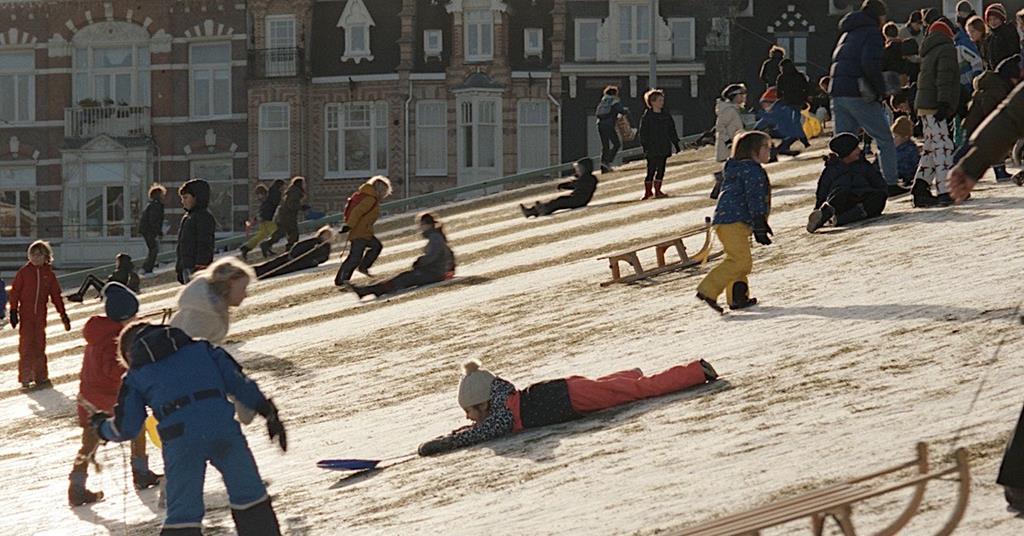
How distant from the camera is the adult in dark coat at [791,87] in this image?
1102 inches

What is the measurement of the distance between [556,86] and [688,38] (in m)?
4.00

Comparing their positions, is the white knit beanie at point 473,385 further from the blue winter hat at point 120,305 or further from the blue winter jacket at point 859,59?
the blue winter jacket at point 859,59

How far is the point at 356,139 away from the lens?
167 ft

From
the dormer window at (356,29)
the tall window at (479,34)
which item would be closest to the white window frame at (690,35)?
the tall window at (479,34)

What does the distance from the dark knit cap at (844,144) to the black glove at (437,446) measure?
7020mm

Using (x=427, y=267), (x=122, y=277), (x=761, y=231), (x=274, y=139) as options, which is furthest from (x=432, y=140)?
(x=761, y=231)

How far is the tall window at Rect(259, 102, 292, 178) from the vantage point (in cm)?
5041

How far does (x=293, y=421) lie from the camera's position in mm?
14523

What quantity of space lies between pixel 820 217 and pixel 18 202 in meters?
38.0

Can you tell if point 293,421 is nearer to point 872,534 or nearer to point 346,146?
point 872,534

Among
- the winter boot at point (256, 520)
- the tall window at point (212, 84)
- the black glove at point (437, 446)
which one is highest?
the tall window at point (212, 84)

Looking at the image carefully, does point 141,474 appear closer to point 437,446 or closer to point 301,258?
point 437,446

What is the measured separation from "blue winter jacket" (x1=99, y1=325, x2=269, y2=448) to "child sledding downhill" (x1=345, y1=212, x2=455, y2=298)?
1199 cm

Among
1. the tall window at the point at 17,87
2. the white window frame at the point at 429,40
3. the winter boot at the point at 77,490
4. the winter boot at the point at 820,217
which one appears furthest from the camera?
the tall window at the point at 17,87
